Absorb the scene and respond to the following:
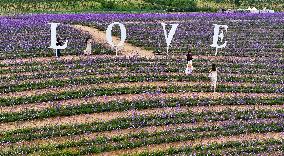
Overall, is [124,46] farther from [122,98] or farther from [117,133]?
[117,133]

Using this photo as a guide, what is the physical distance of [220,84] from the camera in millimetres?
36719

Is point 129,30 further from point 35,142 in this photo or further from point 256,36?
point 35,142

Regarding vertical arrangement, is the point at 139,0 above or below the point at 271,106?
above

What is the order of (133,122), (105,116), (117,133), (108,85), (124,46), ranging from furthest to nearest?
(124,46) → (108,85) → (105,116) → (133,122) → (117,133)

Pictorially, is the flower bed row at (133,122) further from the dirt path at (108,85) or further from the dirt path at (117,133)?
the dirt path at (108,85)

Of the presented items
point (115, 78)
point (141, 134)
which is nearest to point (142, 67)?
point (115, 78)

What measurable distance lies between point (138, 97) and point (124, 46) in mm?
13607

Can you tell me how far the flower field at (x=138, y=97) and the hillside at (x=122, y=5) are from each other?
16.6m

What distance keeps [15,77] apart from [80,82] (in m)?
4.28

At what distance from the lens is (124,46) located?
45875 millimetres

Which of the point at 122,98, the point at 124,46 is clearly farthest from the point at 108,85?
the point at 124,46

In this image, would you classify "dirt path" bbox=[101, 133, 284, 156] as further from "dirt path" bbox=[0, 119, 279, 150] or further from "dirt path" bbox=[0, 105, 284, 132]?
"dirt path" bbox=[0, 105, 284, 132]

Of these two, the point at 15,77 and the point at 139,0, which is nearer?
the point at 15,77

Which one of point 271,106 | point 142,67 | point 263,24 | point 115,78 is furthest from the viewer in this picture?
point 263,24
